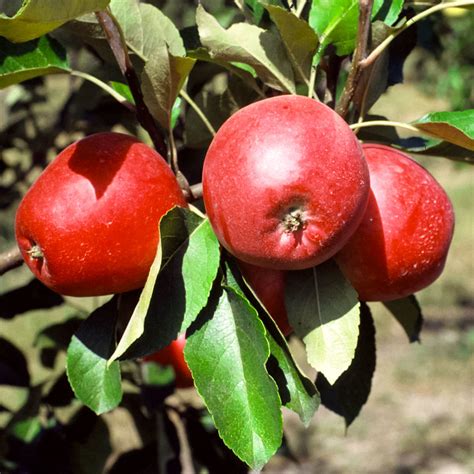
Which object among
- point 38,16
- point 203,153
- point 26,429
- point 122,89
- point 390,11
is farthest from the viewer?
point 26,429

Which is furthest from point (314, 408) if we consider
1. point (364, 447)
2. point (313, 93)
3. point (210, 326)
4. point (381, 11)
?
point (364, 447)

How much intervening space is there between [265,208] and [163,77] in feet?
0.65

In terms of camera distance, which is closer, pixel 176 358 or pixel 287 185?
pixel 287 185

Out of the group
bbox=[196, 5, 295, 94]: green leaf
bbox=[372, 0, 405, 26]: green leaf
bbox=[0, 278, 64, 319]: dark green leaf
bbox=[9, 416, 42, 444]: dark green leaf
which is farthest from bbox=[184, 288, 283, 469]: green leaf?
bbox=[9, 416, 42, 444]: dark green leaf

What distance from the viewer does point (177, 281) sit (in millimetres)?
750

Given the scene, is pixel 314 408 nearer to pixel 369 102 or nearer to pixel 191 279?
pixel 191 279

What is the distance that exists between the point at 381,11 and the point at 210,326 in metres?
0.39

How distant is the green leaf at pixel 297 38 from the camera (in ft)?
2.47

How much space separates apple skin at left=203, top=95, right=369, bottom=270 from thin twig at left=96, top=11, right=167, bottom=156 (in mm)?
138

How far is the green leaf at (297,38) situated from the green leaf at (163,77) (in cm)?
9

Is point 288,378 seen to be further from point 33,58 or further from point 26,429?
point 26,429

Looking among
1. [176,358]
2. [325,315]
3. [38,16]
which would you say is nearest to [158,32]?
[38,16]

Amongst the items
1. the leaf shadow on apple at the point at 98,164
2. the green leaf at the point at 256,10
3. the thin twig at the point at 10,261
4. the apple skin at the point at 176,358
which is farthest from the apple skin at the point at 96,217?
the apple skin at the point at 176,358

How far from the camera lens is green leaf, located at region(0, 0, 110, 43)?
61 centimetres
